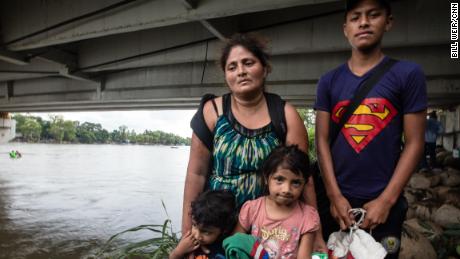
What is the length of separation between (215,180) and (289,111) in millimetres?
544

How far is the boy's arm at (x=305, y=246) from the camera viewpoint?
170 cm

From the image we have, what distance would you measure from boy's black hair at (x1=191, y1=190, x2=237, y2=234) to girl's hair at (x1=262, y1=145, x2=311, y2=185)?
0.80 ft

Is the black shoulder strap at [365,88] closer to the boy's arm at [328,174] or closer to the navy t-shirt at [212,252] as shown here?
the boy's arm at [328,174]

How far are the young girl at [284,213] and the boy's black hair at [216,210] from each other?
0.06m

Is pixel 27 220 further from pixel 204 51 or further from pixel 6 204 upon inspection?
pixel 204 51

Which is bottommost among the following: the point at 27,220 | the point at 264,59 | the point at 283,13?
the point at 27,220

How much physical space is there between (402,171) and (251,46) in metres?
0.98

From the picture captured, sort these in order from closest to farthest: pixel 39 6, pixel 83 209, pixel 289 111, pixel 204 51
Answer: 1. pixel 289 111
2. pixel 39 6
3. pixel 204 51
4. pixel 83 209

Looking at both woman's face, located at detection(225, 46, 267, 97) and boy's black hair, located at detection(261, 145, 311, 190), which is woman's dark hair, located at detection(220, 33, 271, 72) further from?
boy's black hair, located at detection(261, 145, 311, 190)

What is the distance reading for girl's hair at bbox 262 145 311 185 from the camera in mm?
1729

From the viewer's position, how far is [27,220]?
6.73 metres

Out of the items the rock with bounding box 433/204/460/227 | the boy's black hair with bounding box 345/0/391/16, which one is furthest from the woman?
the rock with bounding box 433/204/460/227

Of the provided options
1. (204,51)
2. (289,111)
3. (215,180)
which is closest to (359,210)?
(289,111)

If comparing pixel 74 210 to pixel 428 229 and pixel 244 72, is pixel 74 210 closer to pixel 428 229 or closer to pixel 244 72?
pixel 428 229
